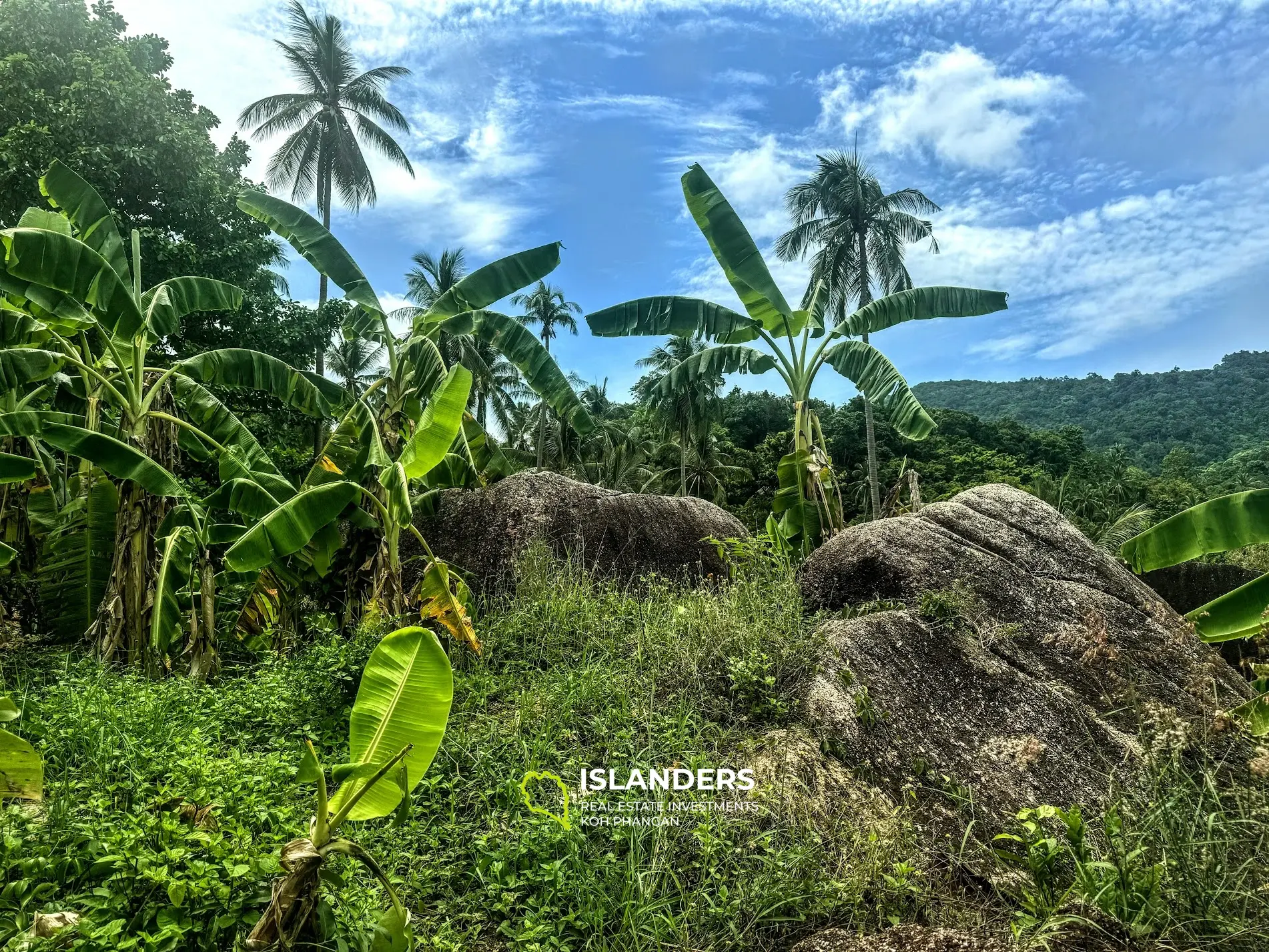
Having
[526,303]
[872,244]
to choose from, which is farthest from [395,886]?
[526,303]

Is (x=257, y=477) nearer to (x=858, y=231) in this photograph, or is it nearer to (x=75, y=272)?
(x=75, y=272)

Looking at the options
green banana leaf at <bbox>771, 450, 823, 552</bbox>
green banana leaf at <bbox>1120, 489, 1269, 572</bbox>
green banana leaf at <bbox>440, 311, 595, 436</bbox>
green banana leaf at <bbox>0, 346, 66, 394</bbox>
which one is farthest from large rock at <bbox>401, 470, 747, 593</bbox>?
green banana leaf at <bbox>1120, 489, 1269, 572</bbox>

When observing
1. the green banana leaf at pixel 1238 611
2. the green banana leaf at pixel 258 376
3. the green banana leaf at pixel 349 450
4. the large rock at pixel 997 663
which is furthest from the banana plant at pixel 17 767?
the green banana leaf at pixel 1238 611

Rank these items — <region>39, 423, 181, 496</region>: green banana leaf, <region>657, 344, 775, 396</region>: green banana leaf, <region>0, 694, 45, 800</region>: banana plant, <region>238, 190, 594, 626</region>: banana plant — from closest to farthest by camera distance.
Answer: <region>0, 694, 45, 800</region>: banana plant < <region>39, 423, 181, 496</region>: green banana leaf < <region>238, 190, 594, 626</region>: banana plant < <region>657, 344, 775, 396</region>: green banana leaf

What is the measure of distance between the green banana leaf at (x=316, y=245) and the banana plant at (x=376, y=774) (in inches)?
259

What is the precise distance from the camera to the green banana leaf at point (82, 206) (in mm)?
6980

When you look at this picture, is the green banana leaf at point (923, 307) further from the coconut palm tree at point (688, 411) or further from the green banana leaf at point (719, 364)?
the coconut palm tree at point (688, 411)

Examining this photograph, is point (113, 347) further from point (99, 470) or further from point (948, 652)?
point (948, 652)

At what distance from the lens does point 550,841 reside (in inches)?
141

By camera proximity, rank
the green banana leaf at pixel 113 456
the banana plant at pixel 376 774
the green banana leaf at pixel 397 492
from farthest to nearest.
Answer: the green banana leaf at pixel 397 492 → the green banana leaf at pixel 113 456 → the banana plant at pixel 376 774

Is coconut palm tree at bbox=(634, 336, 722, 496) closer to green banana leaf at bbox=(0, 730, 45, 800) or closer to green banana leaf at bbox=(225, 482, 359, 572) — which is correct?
green banana leaf at bbox=(225, 482, 359, 572)

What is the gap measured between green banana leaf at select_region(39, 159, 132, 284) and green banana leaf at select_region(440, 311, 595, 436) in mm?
3322

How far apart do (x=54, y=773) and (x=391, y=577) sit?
129 inches

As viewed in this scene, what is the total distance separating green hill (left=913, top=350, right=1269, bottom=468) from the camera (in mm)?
47844
